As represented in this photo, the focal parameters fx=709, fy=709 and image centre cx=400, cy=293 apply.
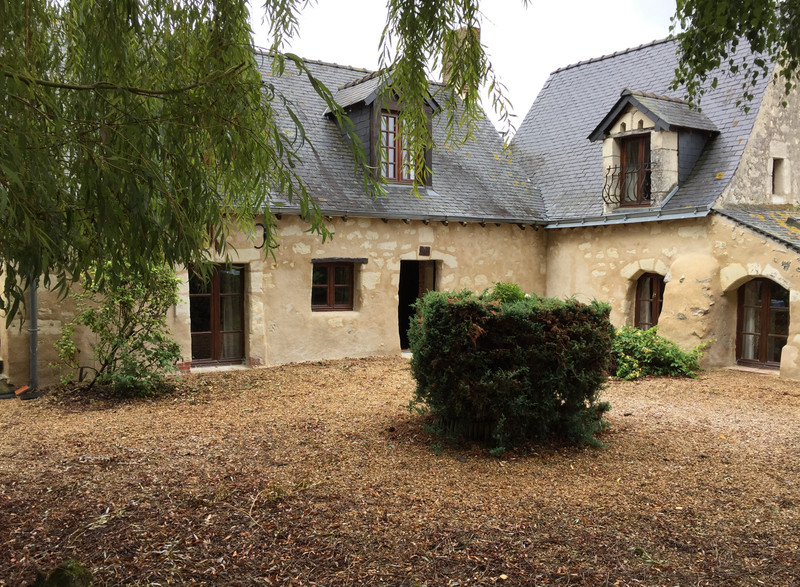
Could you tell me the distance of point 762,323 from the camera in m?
9.59

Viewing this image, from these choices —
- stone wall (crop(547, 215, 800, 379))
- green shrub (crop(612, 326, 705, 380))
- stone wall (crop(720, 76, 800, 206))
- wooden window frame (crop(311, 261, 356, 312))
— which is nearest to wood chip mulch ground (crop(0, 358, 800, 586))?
green shrub (crop(612, 326, 705, 380))

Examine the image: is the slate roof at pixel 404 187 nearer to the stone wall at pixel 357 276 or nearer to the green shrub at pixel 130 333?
the stone wall at pixel 357 276

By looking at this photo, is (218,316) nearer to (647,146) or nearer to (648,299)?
(648,299)

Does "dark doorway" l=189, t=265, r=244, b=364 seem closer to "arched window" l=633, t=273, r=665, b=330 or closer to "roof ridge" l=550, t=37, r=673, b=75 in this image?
"arched window" l=633, t=273, r=665, b=330

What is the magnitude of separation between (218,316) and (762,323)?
290 inches

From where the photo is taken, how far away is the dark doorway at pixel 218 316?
9562 millimetres

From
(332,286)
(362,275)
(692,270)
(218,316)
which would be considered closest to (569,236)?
(692,270)

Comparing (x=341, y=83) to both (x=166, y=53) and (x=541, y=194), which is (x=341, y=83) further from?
(x=166, y=53)

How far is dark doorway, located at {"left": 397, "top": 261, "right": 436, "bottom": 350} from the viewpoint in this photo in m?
11.7

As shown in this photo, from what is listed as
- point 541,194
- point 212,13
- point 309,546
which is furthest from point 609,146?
point 309,546

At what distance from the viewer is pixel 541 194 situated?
1238 cm

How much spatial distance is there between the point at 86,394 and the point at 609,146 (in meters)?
8.03

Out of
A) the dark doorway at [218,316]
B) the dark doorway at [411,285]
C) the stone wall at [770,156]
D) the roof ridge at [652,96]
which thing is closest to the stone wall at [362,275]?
the dark doorway at [218,316]

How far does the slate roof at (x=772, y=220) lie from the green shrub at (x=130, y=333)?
7.14 meters
